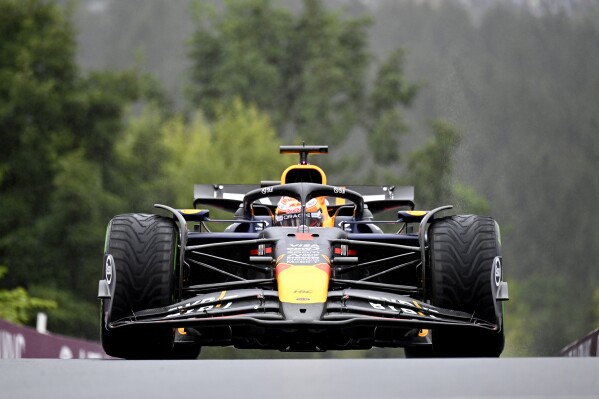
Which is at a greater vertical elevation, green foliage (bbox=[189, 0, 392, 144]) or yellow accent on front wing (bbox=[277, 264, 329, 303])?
green foliage (bbox=[189, 0, 392, 144])

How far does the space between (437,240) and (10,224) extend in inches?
1473

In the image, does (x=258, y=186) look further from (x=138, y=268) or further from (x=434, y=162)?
(x=434, y=162)

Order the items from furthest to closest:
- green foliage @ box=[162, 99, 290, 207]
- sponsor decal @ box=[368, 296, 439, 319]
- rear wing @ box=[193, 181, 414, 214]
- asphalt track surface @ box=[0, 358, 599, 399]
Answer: green foliage @ box=[162, 99, 290, 207] → rear wing @ box=[193, 181, 414, 214] → sponsor decal @ box=[368, 296, 439, 319] → asphalt track surface @ box=[0, 358, 599, 399]

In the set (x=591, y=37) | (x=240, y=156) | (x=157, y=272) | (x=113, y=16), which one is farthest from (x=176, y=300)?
(x=113, y=16)

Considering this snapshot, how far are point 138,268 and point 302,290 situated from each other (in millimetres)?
1388

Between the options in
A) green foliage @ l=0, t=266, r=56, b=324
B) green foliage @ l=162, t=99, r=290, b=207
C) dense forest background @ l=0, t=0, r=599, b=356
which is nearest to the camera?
green foliage @ l=0, t=266, r=56, b=324

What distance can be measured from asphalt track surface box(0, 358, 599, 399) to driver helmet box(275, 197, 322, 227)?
18.4ft

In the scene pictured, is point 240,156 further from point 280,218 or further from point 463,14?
point 463,14

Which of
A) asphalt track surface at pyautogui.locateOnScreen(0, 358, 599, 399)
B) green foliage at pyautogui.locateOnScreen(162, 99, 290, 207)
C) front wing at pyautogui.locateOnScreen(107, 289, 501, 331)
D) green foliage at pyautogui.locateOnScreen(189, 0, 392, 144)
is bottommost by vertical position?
asphalt track surface at pyautogui.locateOnScreen(0, 358, 599, 399)

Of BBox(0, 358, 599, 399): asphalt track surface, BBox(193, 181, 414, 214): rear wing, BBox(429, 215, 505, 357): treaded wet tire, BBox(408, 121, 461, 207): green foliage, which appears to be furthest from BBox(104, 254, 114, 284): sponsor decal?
BBox(408, 121, 461, 207): green foliage

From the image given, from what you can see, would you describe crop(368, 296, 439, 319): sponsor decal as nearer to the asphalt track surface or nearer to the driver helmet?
the driver helmet

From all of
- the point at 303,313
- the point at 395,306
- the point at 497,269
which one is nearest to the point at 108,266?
the point at 303,313

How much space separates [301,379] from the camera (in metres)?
6.52

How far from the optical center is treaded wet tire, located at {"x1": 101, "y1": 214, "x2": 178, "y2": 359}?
11.2m
